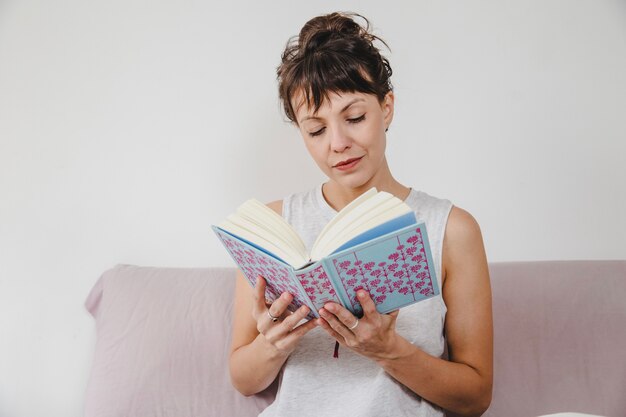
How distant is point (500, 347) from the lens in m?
1.49

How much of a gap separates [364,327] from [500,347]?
0.61 metres

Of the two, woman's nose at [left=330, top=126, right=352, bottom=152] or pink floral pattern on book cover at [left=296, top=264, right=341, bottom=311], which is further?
woman's nose at [left=330, top=126, right=352, bottom=152]

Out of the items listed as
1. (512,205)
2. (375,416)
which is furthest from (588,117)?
(375,416)

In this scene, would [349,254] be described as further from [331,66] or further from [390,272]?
[331,66]

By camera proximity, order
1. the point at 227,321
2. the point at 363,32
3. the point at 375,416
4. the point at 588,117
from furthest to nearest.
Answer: the point at 588,117, the point at 227,321, the point at 363,32, the point at 375,416

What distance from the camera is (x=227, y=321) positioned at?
1557 mm

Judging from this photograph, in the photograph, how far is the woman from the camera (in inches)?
46.1

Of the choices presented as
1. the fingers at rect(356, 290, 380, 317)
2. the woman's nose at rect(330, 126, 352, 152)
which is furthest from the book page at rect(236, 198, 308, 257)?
the woman's nose at rect(330, 126, 352, 152)

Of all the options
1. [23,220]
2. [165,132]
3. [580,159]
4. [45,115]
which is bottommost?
[580,159]

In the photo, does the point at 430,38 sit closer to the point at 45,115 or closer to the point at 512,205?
the point at 512,205

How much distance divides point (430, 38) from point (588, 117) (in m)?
0.48

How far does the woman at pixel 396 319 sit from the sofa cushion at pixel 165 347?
216mm

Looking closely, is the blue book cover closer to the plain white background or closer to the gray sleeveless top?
the gray sleeveless top

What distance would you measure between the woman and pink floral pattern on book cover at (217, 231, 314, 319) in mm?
124
